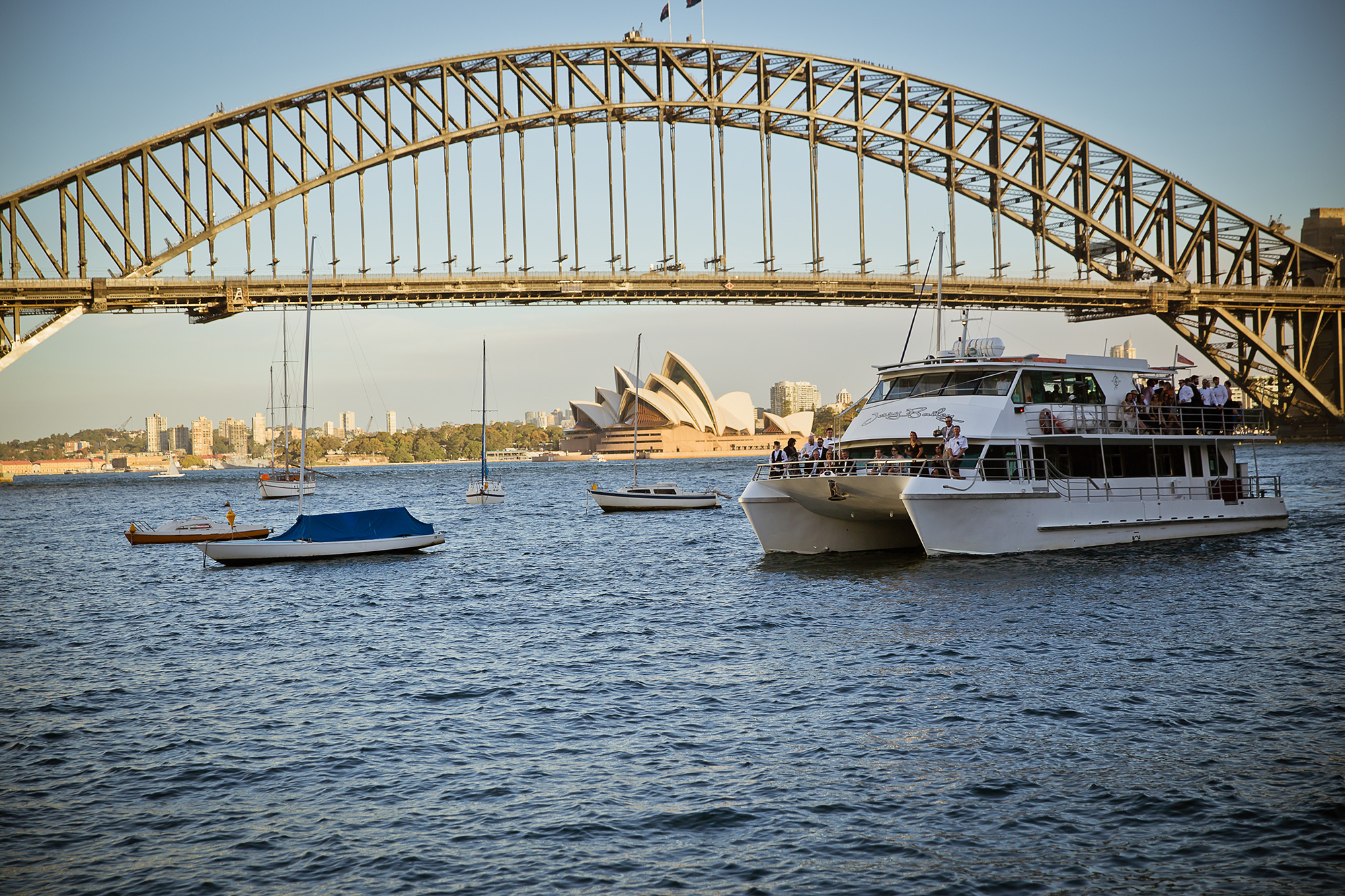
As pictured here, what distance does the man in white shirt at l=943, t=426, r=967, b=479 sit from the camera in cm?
2047

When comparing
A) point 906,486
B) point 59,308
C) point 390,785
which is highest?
point 59,308

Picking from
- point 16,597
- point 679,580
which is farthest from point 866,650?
point 16,597

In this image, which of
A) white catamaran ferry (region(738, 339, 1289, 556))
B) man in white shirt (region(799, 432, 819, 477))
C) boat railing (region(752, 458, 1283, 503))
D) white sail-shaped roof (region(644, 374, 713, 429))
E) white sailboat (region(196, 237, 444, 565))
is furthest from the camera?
white sail-shaped roof (region(644, 374, 713, 429))

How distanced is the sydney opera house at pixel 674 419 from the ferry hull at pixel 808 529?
111015mm

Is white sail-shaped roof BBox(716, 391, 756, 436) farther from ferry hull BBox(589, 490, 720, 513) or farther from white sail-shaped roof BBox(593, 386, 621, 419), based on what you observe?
ferry hull BBox(589, 490, 720, 513)

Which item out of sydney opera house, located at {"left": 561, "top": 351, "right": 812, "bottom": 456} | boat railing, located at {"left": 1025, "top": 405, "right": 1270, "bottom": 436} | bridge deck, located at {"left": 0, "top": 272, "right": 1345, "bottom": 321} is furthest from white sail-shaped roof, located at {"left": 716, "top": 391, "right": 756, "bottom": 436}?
boat railing, located at {"left": 1025, "top": 405, "right": 1270, "bottom": 436}

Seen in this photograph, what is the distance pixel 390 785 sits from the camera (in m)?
9.16

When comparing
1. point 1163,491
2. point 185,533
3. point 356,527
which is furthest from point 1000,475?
point 185,533

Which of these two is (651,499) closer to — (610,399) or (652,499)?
(652,499)

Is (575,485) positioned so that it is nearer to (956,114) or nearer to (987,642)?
(956,114)

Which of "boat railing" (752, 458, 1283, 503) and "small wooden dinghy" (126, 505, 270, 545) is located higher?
"boat railing" (752, 458, 1283, 503)

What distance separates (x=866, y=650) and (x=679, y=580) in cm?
888

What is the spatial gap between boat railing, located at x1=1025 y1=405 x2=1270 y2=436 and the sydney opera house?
110 meters

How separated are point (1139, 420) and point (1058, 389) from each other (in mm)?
2523
